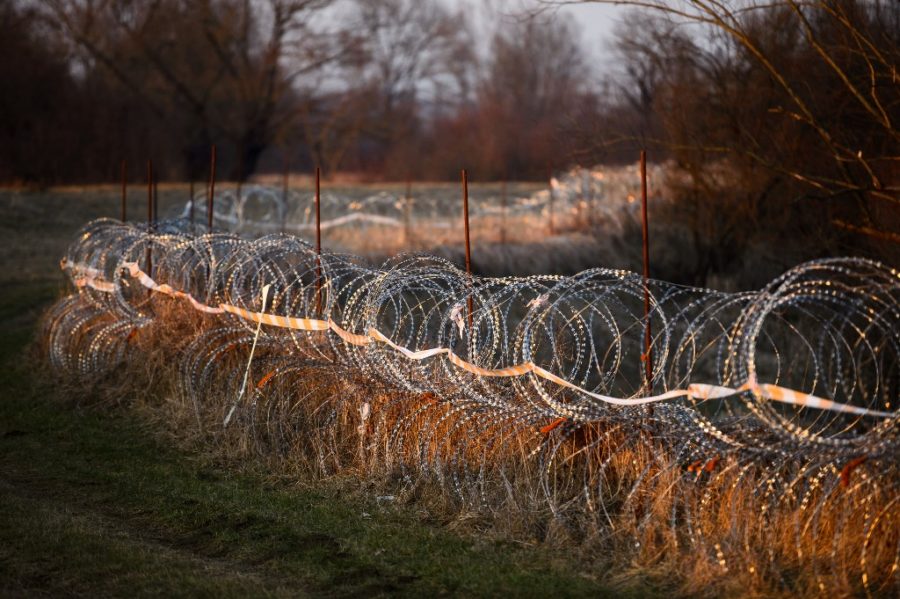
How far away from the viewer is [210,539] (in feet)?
21.0

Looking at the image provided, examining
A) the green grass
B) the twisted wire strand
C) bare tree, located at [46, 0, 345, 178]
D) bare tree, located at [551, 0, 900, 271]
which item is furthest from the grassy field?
bare tree, located at [46, 0, 345, 178]

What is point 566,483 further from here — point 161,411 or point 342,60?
point 342,60

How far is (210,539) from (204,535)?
92 mm

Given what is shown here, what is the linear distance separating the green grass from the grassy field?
0.01 m

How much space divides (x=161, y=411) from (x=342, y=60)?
3711 cm

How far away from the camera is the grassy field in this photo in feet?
18.3

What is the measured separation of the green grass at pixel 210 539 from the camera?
18.3ft

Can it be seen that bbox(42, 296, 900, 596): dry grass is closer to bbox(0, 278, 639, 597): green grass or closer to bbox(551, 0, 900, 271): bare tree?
bbox(0, 278, 639, 597): green grass

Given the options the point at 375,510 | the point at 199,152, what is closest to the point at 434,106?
the point at 199,152

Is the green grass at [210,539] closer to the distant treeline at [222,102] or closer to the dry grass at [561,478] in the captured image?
the dry grass at [561,478]

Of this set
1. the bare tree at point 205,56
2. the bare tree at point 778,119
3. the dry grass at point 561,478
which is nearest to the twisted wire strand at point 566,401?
the dry grass at point 561,478

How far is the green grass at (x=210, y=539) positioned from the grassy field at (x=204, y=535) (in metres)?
0.01

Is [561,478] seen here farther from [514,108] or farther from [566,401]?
[514,108]

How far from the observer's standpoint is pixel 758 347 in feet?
60.1
